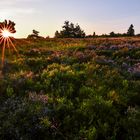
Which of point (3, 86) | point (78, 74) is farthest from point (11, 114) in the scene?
point (78, 74)

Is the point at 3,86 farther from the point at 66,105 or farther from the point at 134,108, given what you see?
the point at 134,108

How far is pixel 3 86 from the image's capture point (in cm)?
1338

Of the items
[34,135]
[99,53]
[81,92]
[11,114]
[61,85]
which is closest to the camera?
[34,135]

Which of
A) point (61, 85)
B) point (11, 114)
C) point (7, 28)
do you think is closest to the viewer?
point (11, 114)

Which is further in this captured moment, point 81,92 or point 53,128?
point 81,92

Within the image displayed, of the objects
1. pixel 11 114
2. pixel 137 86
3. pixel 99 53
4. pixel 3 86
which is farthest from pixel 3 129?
pixel 99 53

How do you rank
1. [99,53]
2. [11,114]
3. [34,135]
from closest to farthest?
[34,135], [11,114], [99,53]

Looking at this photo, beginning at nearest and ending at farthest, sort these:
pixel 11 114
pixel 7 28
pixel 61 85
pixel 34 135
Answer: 1. pixel 34 135
2. pixel 11 114
3. pixel 61 85
4. pixel 7 28

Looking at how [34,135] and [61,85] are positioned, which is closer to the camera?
[34,135]

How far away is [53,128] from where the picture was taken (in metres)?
10.2

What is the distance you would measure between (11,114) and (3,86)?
2.60 meters

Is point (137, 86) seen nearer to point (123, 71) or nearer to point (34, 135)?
point (123, 71)

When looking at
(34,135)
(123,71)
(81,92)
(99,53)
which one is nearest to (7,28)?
(99,53)

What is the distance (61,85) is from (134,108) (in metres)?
3.60
